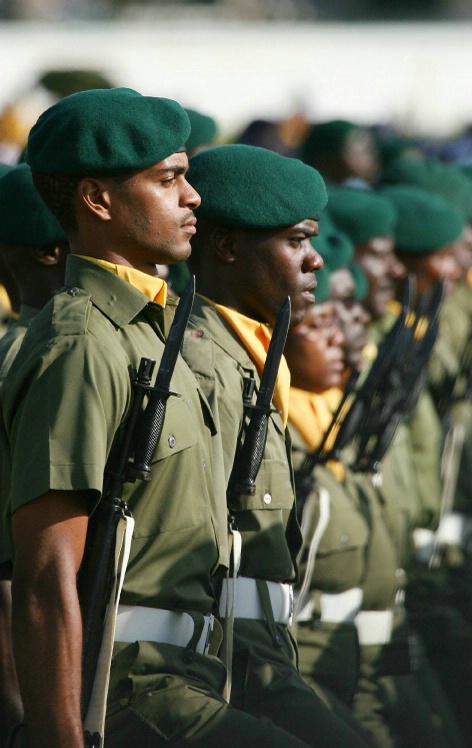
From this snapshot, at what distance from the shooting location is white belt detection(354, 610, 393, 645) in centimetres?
587

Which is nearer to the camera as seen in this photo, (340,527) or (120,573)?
(120,573)

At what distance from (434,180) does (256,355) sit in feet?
20.0

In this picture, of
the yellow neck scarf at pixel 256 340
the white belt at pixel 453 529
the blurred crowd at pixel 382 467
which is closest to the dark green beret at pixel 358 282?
the blurred crowd at pixel 382 467

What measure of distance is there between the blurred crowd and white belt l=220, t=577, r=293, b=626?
1.25ft

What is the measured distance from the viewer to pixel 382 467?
257 inches

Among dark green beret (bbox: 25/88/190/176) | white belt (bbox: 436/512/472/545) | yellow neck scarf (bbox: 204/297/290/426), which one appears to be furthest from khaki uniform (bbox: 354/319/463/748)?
dark green beret (bbox: 25/88/190/176)

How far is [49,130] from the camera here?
145 inches

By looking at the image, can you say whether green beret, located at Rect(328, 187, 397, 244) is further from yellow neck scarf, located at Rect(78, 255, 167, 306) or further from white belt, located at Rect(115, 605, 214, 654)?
white belt, located at Rect(115, 605, 214, 654)

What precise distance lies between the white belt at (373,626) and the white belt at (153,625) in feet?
7.72

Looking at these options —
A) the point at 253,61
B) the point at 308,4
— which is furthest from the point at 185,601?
the point at 308,4

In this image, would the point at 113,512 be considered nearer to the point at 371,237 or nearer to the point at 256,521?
the point at 256,521

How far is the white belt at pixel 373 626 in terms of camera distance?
587 cm

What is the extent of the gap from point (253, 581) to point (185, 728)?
3.00 feet

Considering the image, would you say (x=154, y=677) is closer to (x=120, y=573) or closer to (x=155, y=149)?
(x=120, y=573)
